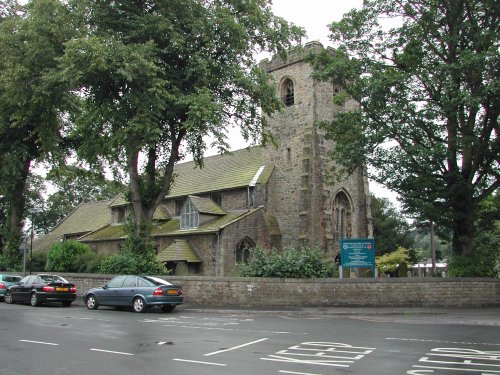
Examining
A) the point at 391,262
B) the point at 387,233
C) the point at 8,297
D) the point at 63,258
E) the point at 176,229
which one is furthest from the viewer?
the point at 387,233

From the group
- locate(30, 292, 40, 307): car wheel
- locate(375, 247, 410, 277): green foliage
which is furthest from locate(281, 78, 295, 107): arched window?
locate(30, 292, 40, 307): car wheel

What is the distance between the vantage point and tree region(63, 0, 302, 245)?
21.3 metres

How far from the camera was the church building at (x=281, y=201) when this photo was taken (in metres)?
33.8

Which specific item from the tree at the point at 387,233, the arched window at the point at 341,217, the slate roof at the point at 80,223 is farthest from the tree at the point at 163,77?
the tree at the point at 387,233

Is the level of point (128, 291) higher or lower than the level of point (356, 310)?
higher

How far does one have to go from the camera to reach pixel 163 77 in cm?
2408

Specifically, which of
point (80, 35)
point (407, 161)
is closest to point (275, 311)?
point (407, 161)

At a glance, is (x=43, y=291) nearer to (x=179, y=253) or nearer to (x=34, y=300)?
(x=34, y=300)

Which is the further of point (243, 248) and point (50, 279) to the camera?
point (243, 248)

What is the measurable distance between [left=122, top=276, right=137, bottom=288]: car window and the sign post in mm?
8904

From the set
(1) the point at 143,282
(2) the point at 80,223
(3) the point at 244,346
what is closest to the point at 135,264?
(1) the point at 143,282

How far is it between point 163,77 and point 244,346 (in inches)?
659

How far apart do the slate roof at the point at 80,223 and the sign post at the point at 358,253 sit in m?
32.8

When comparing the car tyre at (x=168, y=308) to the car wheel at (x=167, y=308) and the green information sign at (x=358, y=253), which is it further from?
the green information sign at (x=358, y=253)
